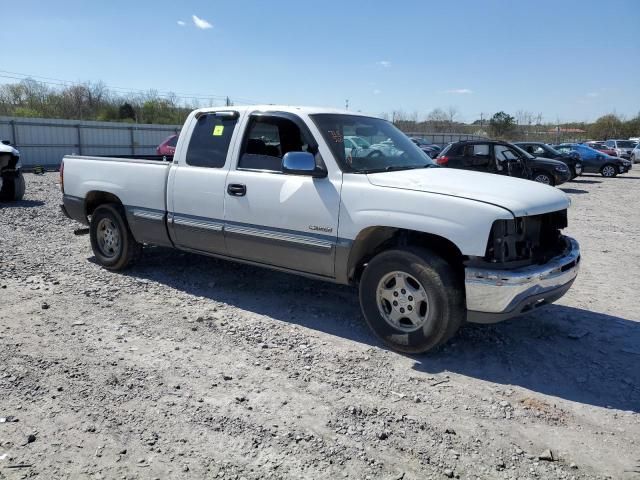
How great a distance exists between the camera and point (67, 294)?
576 cm

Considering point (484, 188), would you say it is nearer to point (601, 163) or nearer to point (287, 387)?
point (287, 387)

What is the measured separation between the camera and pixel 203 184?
5438 mm

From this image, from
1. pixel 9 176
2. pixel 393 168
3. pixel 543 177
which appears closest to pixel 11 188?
pixel 9 176

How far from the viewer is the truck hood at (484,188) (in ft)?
13.0

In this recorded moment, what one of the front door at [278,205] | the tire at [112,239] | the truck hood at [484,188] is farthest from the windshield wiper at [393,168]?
the tire at [112,239]

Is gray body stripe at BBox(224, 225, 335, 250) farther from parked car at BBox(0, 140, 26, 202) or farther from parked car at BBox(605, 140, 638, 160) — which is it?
parked car at BBox(605, 140, 638, 160)

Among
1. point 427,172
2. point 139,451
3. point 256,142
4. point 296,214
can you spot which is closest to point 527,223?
point 427,172

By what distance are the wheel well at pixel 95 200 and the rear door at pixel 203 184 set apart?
128cm

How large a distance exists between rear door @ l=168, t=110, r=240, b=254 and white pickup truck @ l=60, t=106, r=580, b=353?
1cm

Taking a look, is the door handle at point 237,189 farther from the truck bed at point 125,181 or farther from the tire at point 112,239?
the tire at point 112,239

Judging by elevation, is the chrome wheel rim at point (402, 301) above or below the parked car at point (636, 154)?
below

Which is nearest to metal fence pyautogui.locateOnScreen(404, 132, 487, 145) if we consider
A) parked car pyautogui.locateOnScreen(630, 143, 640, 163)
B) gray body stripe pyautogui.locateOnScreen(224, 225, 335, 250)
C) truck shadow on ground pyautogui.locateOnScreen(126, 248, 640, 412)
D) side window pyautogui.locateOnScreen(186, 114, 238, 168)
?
parked car pyautogui.locateOnScreen(630, 143, 640, 163)

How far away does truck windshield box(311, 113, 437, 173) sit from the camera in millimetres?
4754

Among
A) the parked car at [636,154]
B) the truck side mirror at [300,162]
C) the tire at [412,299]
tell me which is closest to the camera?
the tire at [412,299]
